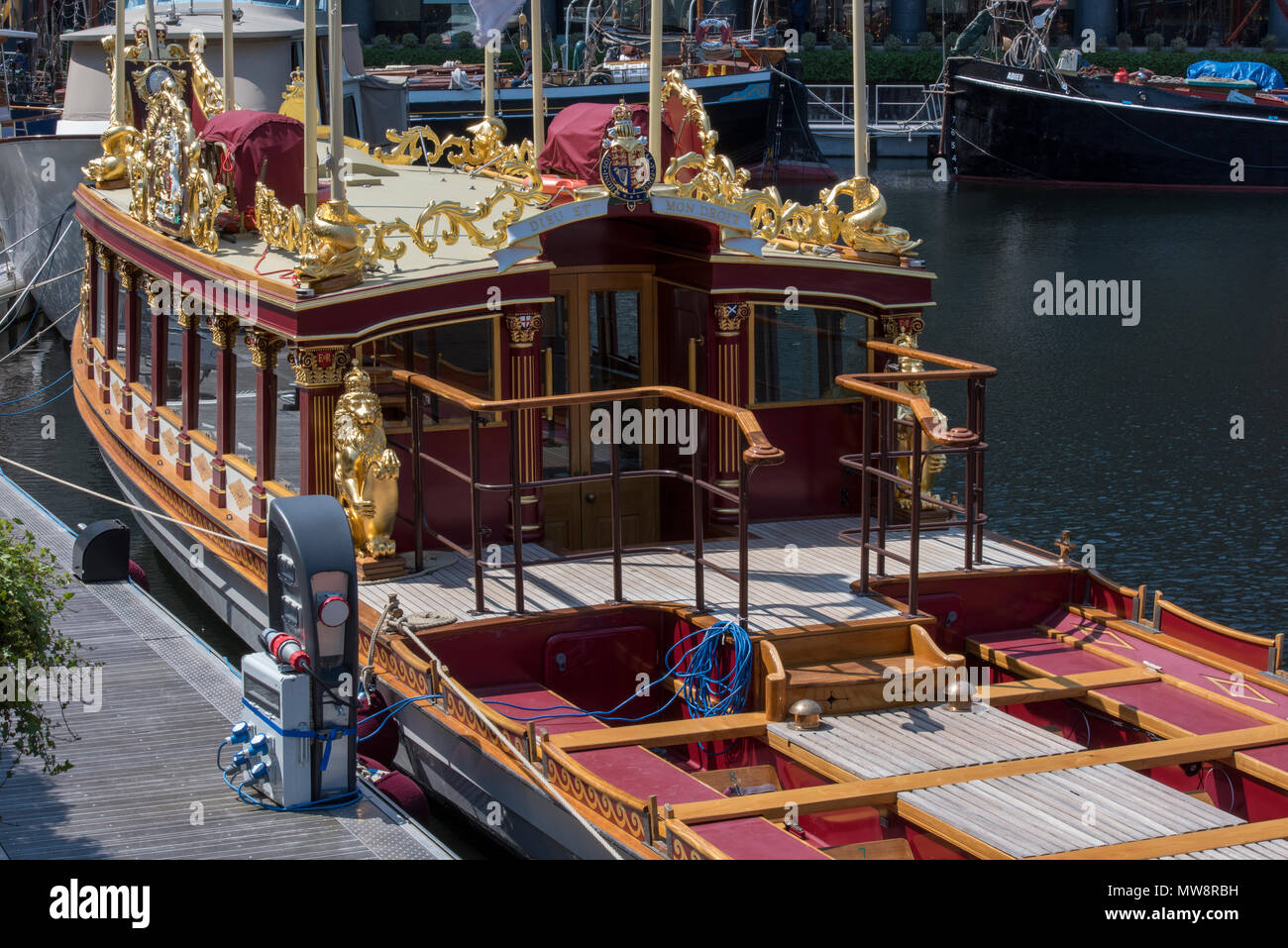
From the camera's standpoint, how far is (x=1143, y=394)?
2888cm

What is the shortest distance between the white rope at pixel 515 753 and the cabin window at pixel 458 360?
9.04ft

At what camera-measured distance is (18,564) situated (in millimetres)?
10219

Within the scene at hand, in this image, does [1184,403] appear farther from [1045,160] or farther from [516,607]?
[1045,160]

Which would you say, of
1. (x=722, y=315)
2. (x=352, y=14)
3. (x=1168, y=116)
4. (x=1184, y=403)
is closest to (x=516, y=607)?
(x=722, y=315)

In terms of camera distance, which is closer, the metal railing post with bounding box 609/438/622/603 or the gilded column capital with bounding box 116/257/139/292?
the metal railing post with bounding box 609/438/622/603

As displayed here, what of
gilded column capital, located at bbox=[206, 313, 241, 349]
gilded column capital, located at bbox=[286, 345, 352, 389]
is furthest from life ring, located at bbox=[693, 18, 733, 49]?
gilded column capital, located at bbox=[286, 345, 352, 389]

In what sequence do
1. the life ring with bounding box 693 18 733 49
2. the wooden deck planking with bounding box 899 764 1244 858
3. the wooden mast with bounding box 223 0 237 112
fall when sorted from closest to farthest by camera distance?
1. the wooden deck planking with bounding box 899 764 1244 858
2. the wooden mast with bounding box 223 0 237 112
3. the life ring with bounding box 693 18 733 49

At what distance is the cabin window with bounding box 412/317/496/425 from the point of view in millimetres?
14930

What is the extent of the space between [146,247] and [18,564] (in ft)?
29.1

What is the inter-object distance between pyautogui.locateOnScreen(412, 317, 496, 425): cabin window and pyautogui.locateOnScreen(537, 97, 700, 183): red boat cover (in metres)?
2.65

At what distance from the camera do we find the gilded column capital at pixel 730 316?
50.4 feet

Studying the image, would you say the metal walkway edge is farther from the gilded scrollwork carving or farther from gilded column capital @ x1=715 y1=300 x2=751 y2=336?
the gilded scrollwork carving

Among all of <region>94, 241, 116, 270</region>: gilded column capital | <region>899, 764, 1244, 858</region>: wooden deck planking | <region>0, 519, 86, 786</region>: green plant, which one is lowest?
<region>899, 764, 1244, 858</region>: wooden deck planking

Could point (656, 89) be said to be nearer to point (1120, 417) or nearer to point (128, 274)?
point (128, 274)
